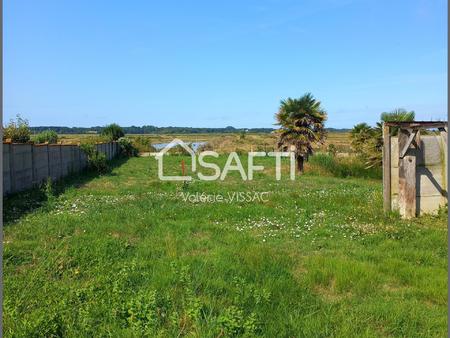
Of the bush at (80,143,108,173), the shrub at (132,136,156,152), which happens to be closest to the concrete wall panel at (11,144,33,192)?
the bush at (80,143,108,173)

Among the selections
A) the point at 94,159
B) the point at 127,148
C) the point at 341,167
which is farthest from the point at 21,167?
the point at 127,148

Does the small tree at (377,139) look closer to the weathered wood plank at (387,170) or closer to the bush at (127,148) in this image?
the weathered wood plank at (387,170)

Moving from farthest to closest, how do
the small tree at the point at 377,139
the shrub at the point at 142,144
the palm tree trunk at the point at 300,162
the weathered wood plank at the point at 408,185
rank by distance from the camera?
the shrub at the point at 142,144 < the palm tree trunk at the point at 300,162 < the small tree at the point at 377,139 < the weathered wood plank at the point at 408,185

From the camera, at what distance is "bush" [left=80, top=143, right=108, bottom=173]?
18.9m

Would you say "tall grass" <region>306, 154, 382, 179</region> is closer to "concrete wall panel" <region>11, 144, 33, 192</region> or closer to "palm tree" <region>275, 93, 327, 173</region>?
"palm tree" <region>275, 93, 327, 173</region>

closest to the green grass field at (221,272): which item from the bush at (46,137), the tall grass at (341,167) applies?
the tall grass at (341,167)

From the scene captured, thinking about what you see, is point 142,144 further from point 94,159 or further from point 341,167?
point 341,167

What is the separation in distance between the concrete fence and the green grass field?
2069 millimetres

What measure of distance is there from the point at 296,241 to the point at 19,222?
203 inches

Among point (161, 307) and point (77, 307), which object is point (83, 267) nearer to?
point (77, 307)

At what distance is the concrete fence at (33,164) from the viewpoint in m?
10.3

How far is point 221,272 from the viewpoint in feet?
15.6

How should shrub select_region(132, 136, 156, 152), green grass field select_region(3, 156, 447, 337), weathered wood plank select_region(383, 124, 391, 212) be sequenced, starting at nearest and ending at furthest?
green grass field select_region(3, 156, 447, 337) → weathered wood plank select_region(383, 124, 391, 212) → shrub select_region(132, 136, 156, 152)

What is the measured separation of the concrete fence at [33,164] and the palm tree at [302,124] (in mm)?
10187
